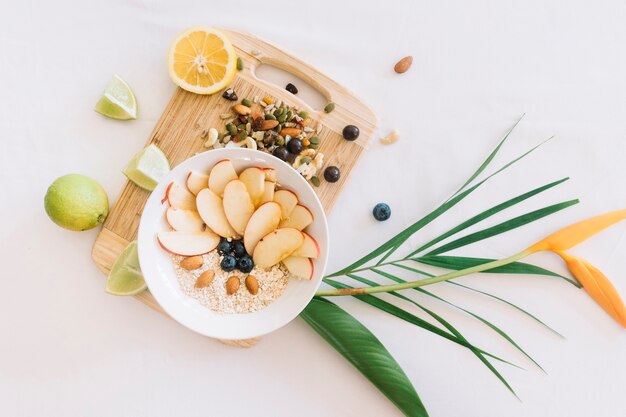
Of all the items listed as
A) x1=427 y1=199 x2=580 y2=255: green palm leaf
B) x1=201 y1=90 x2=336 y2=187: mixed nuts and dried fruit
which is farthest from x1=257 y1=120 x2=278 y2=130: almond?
x1=427 y1=199 x2=580 y2=255: green palm leaf

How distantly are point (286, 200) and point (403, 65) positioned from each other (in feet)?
1.48

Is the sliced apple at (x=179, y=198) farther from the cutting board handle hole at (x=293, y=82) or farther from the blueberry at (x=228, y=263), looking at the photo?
the cutting board handle hole at (x=293, y=82)

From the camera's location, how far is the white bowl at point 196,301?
3.24 ft

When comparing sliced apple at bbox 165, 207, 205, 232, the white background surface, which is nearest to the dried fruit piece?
the white background surface

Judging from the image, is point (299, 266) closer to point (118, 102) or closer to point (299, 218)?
point (299, 218)

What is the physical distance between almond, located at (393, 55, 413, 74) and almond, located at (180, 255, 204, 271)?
644mm

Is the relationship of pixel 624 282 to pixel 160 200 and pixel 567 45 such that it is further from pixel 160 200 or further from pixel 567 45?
pixel 160 200

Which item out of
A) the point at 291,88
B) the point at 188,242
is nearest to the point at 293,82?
the point at 291,88

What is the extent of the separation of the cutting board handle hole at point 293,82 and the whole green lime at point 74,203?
467mm

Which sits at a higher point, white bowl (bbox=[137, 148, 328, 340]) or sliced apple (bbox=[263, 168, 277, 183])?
sliced apple (bbox=[263, 168, 277, 183])

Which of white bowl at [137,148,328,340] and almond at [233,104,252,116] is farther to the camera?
almond at [233,104,252,116]

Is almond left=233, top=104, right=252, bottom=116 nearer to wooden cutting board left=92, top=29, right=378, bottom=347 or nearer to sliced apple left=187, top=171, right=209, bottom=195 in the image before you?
wooden cutting board left=92, top=29, right=378, bottom=347

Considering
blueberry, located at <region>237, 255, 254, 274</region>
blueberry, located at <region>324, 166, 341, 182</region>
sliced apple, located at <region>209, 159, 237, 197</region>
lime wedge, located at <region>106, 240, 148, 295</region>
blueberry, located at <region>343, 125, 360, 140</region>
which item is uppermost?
blueberry, located at <region>343, 125, 360, 140</region>

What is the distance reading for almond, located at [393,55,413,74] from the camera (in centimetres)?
118
